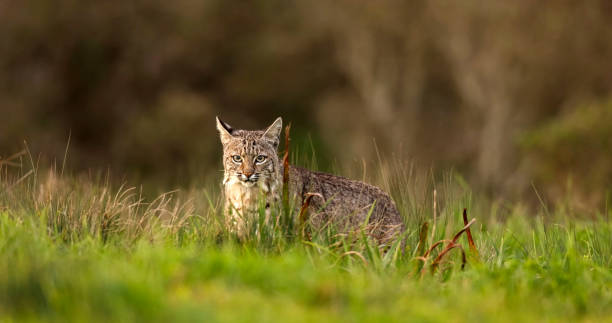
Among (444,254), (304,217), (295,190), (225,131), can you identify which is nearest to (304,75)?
(225,131)

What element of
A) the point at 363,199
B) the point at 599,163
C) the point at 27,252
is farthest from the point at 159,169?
the point at 27,252

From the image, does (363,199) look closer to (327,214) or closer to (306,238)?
(327,214)

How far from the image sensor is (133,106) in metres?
32.0

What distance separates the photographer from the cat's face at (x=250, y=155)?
26.3 ft

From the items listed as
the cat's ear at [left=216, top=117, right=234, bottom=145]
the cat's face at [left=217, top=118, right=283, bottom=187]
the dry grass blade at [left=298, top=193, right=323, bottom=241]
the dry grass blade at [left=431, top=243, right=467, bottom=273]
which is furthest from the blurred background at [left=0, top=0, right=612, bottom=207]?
the dry grass blade at [left=431, top=243, right=467, bottom=273]

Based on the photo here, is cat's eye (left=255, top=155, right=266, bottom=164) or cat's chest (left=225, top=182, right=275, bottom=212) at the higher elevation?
cat's eye (left=255, top=155, right=266, bottom=164)

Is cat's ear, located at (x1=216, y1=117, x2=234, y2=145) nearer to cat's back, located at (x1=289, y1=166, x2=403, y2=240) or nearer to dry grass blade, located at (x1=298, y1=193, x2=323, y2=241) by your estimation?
cat's back, located at (x1=289, y1=166, x2=403, y2=240)

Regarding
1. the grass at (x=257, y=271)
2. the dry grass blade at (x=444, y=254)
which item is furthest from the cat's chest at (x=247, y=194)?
the dry grass blade at (x=444, y=254)

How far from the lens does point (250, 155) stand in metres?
8.14

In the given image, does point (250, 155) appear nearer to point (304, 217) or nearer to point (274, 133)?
point (274, 133)

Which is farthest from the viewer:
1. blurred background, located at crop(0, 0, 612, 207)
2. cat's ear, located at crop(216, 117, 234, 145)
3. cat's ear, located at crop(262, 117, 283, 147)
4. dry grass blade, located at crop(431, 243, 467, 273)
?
blurred background, located at crop(0, 0, 612, 207)

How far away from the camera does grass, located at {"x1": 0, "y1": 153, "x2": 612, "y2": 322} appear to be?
5.10 m

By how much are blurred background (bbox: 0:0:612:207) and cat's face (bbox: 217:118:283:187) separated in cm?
1803

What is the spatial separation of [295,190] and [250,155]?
0.55 meters
